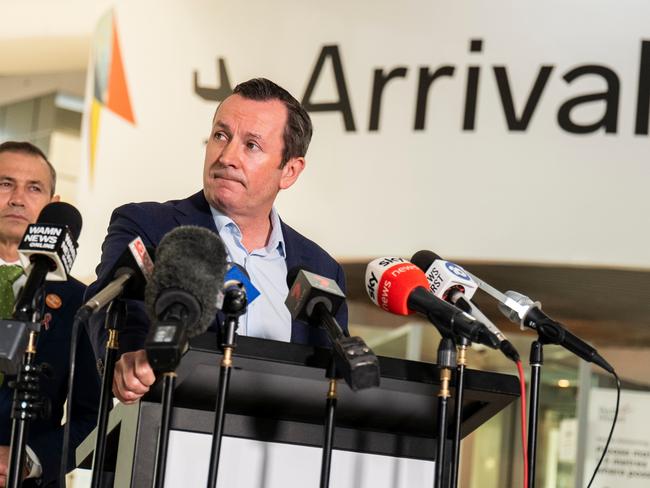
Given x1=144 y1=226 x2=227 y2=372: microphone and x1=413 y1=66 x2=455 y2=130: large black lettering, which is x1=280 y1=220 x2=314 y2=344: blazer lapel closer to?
x1=144 y1=226 x2=227 y2=372: microphone

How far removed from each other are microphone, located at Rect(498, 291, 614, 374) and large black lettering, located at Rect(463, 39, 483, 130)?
16.1 ft

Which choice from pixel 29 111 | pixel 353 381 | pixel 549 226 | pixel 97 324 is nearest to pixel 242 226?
pixel 97 324

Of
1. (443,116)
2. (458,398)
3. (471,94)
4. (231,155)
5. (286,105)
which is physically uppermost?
(471,94)

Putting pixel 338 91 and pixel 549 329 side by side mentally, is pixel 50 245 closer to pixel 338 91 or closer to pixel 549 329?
pixel 549 329

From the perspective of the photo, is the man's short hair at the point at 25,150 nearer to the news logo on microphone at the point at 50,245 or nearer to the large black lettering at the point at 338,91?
the news logo on microphone at the point at 50,245

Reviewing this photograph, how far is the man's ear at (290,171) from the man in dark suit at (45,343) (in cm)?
62

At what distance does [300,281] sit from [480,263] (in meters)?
5.24

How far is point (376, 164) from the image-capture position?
23.1ft

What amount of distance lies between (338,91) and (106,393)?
557cm

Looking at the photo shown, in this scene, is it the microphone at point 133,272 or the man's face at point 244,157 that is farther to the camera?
the man's face at point 244,157

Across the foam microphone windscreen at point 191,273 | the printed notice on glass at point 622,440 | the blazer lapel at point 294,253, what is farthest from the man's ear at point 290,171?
the printed notice on glass at point 622,440

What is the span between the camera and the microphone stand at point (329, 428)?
1708 mm

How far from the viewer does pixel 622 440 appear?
7.67m

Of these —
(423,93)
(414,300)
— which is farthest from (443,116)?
(414,300)
